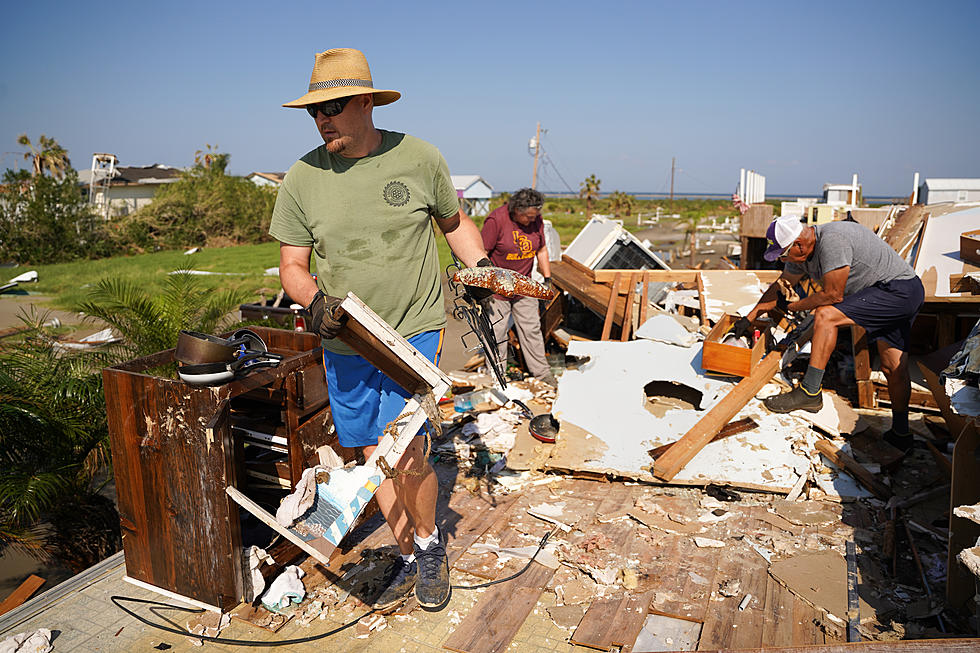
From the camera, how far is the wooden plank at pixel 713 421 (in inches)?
159

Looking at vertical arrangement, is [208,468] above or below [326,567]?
above

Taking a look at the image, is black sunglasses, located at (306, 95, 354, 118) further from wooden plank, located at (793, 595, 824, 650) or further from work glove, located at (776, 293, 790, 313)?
work glove, located at (776, 293, 790, 313)

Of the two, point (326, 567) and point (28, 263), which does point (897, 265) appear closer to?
point (326, 567)

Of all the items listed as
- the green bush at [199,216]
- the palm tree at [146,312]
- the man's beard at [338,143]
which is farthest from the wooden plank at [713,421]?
the green bush at [199,216]

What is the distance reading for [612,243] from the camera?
9250 mm

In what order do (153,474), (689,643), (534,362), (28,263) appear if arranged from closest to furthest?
1. (689,643)
2. (153,474)
3. (534,362)
4. (28,263)

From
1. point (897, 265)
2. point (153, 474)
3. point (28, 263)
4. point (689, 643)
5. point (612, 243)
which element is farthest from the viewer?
point (28, 263)

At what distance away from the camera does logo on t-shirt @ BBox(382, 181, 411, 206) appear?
279 centimetres

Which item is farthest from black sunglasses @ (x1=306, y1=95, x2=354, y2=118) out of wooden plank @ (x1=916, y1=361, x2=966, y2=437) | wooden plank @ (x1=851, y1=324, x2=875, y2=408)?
wooden plank @ (x1=851, y1=324, x2=875, y2=408)

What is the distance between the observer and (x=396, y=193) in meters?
2.81

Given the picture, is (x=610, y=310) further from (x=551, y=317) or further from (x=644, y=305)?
(x=551, y=317)

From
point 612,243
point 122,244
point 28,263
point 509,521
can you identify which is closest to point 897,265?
point 509,521

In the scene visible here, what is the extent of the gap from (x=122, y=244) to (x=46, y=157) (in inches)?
616

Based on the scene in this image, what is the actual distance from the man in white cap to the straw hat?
3109mm
